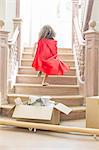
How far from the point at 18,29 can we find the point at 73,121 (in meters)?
2.73

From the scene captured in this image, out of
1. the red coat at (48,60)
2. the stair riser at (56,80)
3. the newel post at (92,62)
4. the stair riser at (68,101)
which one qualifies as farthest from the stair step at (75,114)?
the stair riser at (56,80)

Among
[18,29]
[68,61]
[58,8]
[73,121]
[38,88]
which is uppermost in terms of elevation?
[58,8]

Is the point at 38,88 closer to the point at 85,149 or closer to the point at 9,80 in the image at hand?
the point at 9,80

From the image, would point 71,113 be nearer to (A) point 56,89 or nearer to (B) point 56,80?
(A) point 56,89

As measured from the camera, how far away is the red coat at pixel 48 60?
178 inches

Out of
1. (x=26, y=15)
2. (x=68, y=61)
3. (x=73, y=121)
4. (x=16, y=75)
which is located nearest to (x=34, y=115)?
(x=73, y=121)

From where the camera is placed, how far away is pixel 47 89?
4.47 meters

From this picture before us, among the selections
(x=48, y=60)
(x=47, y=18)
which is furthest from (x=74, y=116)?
(x=47, y=18)

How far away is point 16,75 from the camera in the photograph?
5.06m

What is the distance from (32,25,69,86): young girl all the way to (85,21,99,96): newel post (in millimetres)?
523

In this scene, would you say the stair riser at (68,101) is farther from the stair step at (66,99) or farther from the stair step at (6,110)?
the stair step at (6,110)

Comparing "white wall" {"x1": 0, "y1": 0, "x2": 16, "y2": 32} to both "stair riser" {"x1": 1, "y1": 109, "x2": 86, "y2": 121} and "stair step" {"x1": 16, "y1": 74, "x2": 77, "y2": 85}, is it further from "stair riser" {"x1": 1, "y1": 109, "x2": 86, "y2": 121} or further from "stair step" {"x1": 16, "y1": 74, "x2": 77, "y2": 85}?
"stair riser" {"x1": 1, "y1": 109, "x2": 86, "y2": 121}

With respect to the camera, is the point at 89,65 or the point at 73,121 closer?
the point at 73,121

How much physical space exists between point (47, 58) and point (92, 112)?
1698mm
